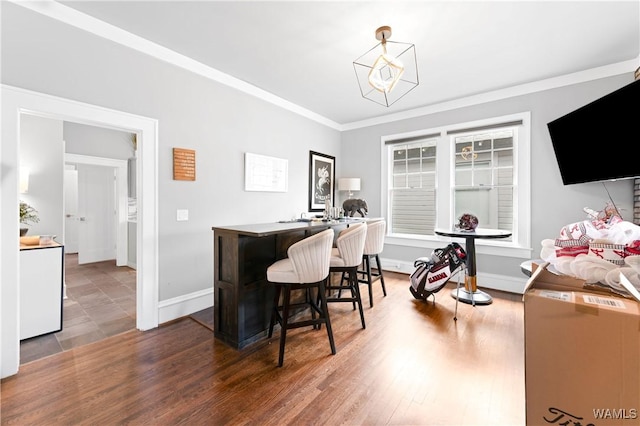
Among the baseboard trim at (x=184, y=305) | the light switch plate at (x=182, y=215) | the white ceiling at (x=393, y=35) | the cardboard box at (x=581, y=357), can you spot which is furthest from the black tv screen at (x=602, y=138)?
the baseboard trim at (x=184, y=305)

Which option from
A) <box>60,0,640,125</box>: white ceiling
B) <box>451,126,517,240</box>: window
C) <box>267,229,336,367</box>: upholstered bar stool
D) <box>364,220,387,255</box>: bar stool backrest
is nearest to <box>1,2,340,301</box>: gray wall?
<box>60,0,640,125</box>: white ceiling

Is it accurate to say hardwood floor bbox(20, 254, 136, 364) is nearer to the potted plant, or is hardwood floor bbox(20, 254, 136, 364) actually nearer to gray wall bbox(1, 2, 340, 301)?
gray wall bbox(1, 2, 340, 301)

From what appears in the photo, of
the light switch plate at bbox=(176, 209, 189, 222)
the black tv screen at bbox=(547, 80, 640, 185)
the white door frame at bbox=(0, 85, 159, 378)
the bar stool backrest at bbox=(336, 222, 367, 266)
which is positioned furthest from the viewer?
the light switch plate at bbox=(176, 209, 189, 222)

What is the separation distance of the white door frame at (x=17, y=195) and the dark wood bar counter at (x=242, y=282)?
77 cm

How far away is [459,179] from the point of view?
13.7 ft

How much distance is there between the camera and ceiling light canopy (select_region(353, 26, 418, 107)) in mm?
2195

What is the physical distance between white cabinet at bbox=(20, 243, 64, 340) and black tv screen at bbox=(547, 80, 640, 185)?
430 centimetres

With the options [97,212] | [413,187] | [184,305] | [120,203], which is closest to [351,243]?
[184,305]

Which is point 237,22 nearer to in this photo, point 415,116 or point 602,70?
point 415,116

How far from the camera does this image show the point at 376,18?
225 centimetres

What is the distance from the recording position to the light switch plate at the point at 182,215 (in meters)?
2.85

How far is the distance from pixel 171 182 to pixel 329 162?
2.90m

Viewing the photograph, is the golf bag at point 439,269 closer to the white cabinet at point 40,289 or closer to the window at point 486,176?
the window at point 486,176

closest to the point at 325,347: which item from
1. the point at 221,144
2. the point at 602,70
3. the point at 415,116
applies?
the point at 221,144
